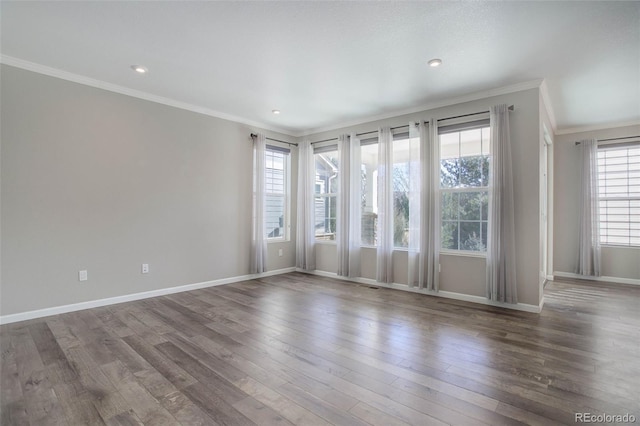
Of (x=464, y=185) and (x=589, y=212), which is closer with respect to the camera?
(x=464, y=185)

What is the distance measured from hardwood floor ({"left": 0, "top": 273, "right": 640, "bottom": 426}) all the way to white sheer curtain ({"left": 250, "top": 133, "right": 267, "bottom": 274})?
146cm

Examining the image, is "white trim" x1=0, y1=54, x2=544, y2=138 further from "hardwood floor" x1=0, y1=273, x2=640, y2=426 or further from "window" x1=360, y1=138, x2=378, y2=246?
"hardwood floor" x1=0, y1=273, x2=640, y2=426

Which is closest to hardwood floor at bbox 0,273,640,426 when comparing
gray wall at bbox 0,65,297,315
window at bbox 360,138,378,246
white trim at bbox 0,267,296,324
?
white trim at bbox 0,267,296,324

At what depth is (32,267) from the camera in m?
3.37

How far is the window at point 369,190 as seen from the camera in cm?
528

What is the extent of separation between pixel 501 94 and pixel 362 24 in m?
2.41

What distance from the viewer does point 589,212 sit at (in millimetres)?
5453

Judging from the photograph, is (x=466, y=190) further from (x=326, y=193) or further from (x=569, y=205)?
(x=569, y=205)

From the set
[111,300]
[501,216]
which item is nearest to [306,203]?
[501,216]

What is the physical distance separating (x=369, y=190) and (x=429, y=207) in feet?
3.95

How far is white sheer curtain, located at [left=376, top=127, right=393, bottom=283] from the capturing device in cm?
488

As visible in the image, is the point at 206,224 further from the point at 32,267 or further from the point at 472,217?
the point at 472,217

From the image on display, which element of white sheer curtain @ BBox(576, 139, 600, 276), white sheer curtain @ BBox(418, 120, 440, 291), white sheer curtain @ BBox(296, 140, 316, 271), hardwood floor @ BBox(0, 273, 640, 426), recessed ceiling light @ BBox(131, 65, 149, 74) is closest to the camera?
hardwood floor @ BBox(0, 273, 640, 426)

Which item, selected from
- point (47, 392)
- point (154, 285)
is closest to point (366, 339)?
point (47, 392)
